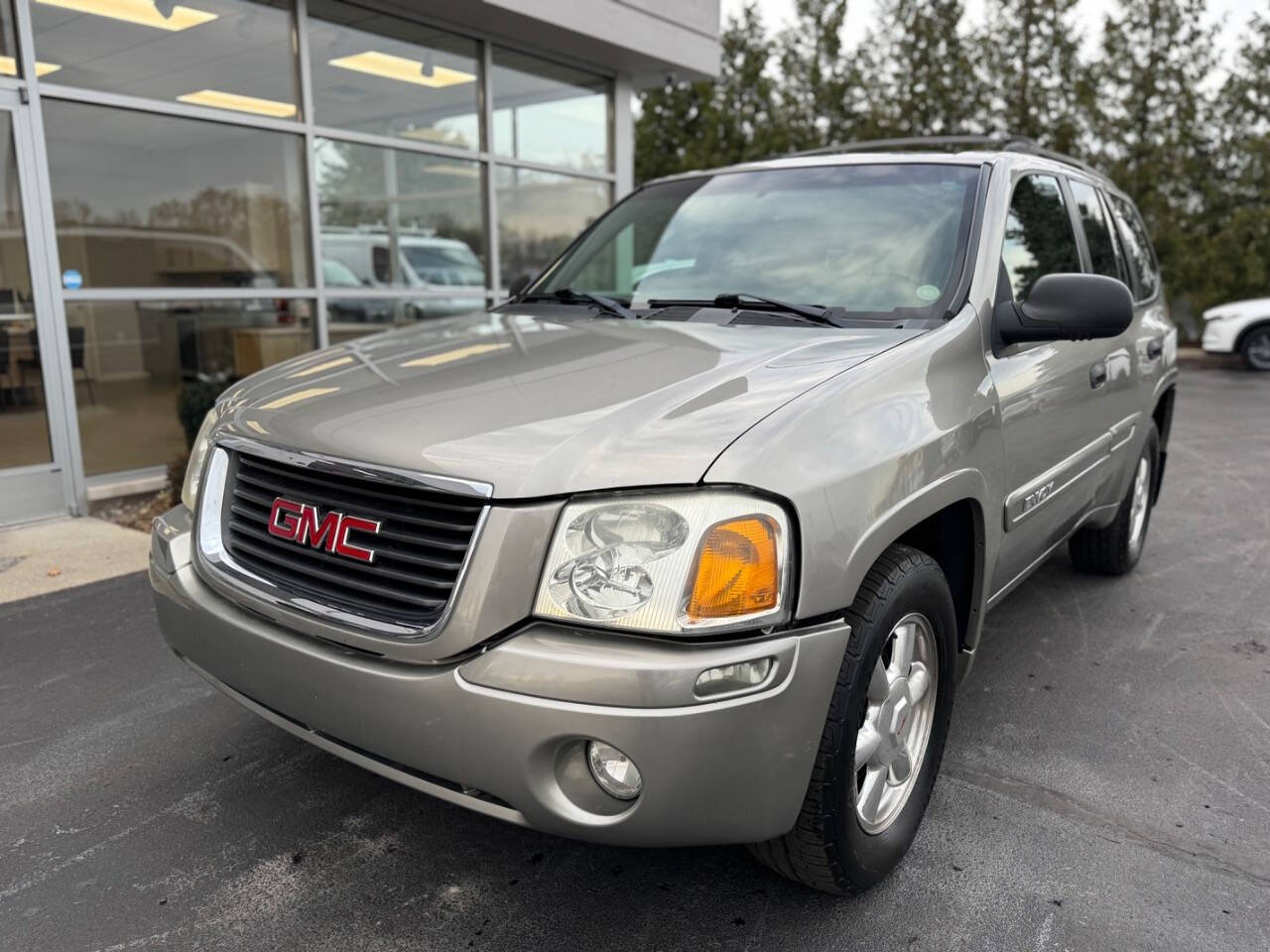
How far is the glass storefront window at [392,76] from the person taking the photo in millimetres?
7320

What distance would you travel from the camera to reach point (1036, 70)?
17016mm

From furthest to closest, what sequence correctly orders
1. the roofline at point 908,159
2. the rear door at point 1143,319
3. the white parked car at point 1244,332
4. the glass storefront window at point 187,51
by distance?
the white parked car at point 1244,332 < the glass storefront window at point 187,51 < the rear door at point 1143,319 < the roofline at point 908,159

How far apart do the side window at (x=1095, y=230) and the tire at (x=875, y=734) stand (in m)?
2.15

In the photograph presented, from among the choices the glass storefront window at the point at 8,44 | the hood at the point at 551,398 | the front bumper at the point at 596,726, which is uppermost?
the glass storefront window at the point at 8,44

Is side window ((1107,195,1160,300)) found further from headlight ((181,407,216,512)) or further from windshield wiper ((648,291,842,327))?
headlight ((181,407,216,512))

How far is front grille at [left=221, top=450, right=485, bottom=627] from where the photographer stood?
193cm

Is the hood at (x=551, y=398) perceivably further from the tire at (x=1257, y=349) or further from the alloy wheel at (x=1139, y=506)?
the tire at (x=1257, y=349)

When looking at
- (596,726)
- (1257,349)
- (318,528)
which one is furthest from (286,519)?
(1257,349)

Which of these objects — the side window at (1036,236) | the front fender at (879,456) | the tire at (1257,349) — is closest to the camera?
the front fender at (879,456)

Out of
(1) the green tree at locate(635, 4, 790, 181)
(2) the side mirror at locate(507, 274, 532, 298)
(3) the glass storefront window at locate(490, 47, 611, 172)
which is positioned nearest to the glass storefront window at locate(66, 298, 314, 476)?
(3) the glass storefront window at locate(490, 47, 611, 172)

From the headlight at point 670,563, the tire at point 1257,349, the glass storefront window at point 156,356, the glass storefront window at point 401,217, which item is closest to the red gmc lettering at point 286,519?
the headlight at point 670,563

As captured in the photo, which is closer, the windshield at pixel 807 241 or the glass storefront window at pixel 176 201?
the windshield at pixel 807 241

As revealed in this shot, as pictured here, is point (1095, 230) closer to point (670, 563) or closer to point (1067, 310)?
point (1067, 310)

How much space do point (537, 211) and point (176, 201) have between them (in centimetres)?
324
